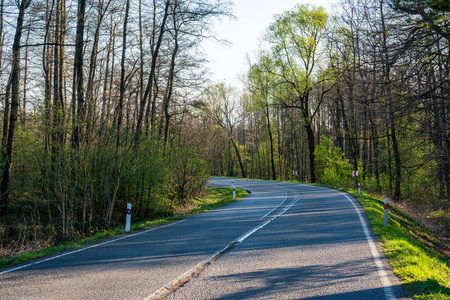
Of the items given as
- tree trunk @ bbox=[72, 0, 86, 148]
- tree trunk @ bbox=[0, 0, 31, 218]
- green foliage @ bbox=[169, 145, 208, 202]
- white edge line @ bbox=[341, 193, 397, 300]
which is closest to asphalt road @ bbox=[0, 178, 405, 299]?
white edge line @ bbox=[341, 193, 397, 300]

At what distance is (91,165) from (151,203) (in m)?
3.58

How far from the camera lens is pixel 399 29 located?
959cm

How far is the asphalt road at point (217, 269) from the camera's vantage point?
15.2ft

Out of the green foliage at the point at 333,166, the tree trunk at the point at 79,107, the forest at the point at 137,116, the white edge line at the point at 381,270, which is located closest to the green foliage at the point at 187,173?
the forest at the point at 137,116

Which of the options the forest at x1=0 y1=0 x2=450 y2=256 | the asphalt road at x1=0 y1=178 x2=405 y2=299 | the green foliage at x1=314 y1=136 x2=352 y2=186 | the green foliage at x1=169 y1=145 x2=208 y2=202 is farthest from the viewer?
the green foliage at x1=314 y1=136 x2=352 y2=186

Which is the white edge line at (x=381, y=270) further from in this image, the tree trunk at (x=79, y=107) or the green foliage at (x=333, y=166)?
the green foliage at (x=333, y=166)

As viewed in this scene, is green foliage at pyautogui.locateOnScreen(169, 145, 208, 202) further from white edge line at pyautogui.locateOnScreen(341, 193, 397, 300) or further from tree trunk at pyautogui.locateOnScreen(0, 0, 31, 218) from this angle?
white edge line at pyautogui.locateOnScreen(341, 193, 397, 300)

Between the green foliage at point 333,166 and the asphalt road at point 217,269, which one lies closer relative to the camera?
the asphalt road at point 217,269

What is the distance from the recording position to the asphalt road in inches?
182

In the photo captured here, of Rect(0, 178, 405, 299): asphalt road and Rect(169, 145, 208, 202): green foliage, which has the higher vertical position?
Rect(169, 145, 208, 202): green foliage

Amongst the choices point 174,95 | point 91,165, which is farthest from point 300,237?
point 174,95

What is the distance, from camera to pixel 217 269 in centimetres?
573

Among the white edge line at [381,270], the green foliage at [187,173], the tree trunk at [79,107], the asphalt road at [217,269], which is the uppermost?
the tree trunk at [79,107]

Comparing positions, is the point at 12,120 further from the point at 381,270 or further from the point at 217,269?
the point at 381,270
